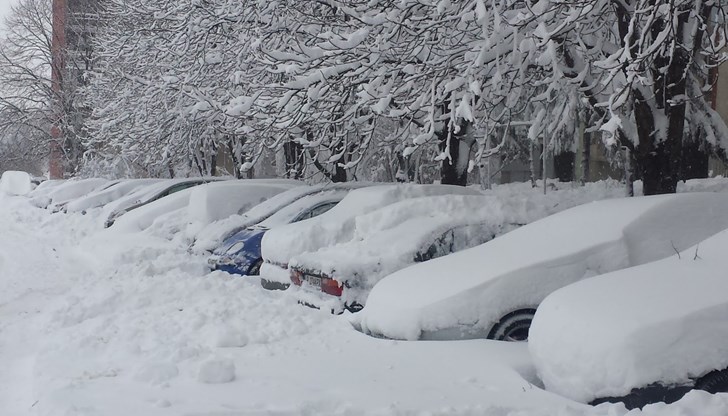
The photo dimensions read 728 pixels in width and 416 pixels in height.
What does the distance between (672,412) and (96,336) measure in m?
4.81

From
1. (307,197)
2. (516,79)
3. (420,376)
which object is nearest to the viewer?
(420,376)

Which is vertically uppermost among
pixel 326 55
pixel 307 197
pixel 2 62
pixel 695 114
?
pixel 2 62

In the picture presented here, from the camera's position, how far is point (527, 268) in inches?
217

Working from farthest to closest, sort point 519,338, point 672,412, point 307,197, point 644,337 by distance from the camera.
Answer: point 307,197, point 519,338, point 644,337, point 672,412

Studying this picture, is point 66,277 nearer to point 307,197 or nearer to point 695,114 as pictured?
point 307,197

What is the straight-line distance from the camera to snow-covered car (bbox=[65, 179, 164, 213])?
859 inches

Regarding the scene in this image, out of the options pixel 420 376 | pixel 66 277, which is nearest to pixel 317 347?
pixel 420 376

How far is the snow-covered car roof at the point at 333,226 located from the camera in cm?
844

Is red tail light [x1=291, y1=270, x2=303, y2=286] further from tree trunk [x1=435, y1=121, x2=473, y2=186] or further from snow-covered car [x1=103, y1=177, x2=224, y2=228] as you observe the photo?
snow-covered car [x1=103, y1=177, x2=224, y2=228]

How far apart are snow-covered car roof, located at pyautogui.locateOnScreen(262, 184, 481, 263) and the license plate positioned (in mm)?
1033

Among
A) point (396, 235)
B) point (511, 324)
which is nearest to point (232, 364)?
point (511, 324)

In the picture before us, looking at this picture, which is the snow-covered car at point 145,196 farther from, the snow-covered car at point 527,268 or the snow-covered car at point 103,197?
the snow-covered car at point 527,268

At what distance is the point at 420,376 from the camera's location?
4688 mm

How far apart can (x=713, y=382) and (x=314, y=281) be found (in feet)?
13.0
